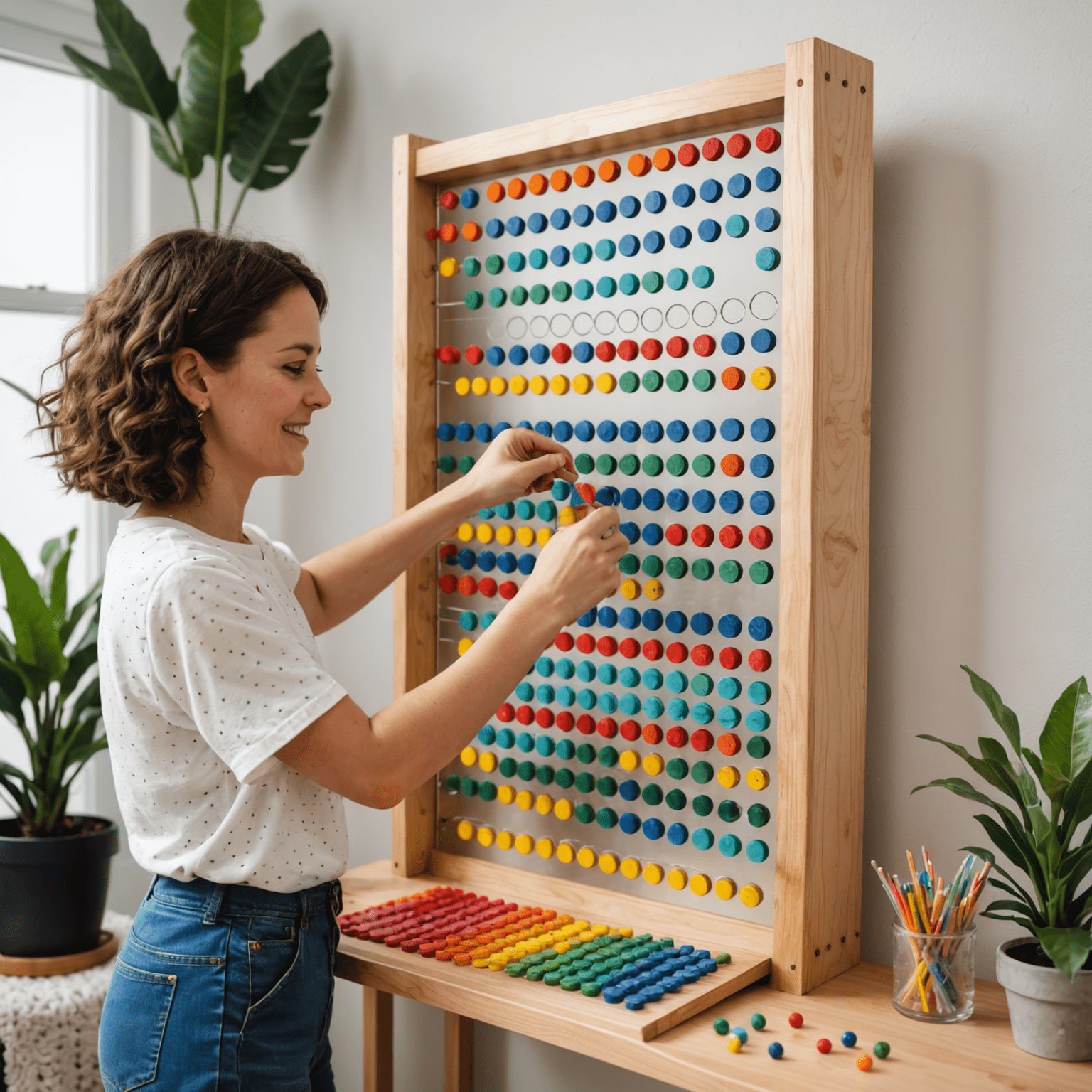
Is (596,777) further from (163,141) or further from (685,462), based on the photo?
(163,141)

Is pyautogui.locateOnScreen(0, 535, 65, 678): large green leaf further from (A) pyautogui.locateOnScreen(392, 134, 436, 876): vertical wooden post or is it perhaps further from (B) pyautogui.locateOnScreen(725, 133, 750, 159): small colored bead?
(B) pyautogui.locateOnScreen(725, 133, 750, 159): small colored bead

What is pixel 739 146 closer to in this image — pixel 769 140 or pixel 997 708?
pixel 769 140

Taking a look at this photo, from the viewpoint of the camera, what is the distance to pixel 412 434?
1755mm

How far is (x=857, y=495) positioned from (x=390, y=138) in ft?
3.92

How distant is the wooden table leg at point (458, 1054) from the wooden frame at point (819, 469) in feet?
1.66

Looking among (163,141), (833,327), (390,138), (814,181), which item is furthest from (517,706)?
(163,141)

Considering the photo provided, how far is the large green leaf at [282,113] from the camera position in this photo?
6.68 feet

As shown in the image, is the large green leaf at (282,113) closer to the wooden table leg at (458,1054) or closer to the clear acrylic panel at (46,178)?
the clear acrylic panel at (46,178)

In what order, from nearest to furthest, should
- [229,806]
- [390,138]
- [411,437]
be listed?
[229,806] < [411,437] < [390,138]

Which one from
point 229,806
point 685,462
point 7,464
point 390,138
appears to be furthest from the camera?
point 7,464

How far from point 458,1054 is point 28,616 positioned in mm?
1063

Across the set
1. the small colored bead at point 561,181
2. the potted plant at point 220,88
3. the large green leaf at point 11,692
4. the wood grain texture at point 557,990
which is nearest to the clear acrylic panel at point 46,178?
the potted plant at point 220,88

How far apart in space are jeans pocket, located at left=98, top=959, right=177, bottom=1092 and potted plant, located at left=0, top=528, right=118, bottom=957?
0.72 metres

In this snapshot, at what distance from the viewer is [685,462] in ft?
4.92
